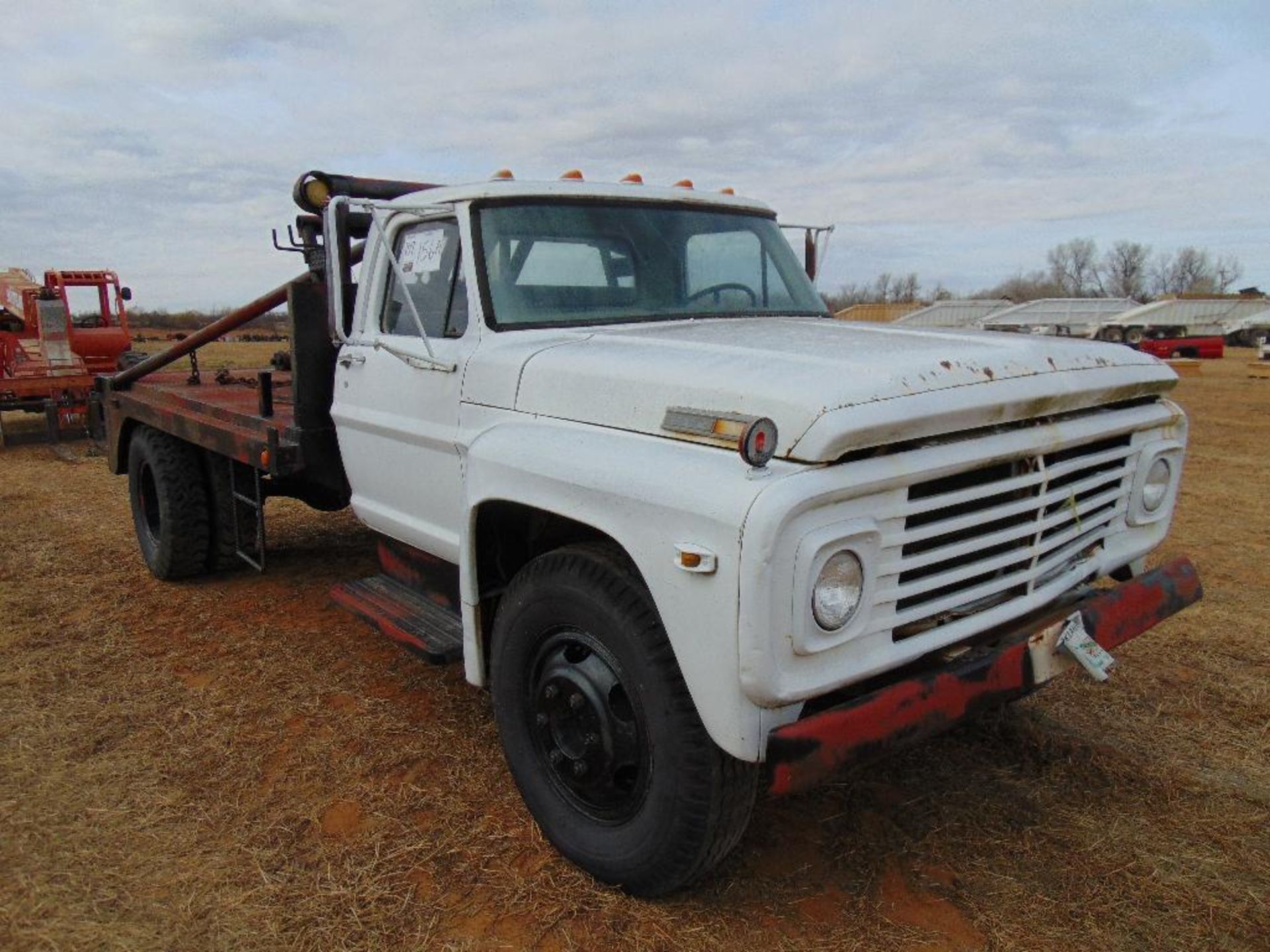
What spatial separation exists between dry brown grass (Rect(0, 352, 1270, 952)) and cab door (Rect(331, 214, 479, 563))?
907 millimetres

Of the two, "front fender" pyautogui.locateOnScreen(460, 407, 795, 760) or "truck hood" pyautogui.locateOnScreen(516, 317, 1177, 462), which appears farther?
"truck hood" pyautogui.locateOnScreen(516, 317, 1177, 462)

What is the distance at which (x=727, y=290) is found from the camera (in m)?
3.96

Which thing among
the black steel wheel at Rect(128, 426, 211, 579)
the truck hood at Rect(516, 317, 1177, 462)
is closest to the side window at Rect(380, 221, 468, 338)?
the truck hood at Rect(516, 317, 1177, 462)

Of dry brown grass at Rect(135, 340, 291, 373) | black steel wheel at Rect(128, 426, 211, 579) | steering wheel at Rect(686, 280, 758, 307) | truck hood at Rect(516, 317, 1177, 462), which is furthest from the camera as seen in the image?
dry brown grass at Rect(135, 340, 291, 373)

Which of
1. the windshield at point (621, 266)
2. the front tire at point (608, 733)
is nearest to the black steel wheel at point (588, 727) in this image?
the front tire at point (608, 733)

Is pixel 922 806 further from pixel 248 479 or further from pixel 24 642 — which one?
pixel 24 642

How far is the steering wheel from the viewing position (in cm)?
383

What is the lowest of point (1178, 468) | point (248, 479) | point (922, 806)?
point (922, 806)

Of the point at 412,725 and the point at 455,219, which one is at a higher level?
the point at 455,219

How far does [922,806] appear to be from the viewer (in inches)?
129

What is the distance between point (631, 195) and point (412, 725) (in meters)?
2.34

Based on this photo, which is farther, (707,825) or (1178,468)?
(1178,468)

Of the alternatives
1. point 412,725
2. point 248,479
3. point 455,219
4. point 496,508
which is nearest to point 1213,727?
point 496,508

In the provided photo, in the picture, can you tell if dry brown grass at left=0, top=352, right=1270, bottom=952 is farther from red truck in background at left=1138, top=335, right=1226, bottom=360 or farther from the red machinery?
red truck in background at left=1138, top=335, right=1226, bottom=360
